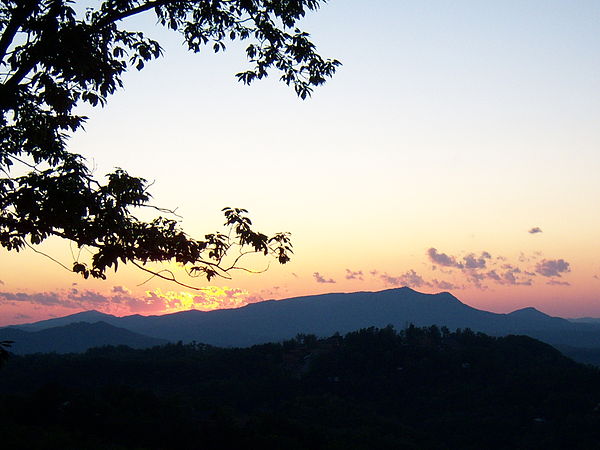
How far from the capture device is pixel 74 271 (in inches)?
541

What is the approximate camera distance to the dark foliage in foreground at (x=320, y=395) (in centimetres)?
5338

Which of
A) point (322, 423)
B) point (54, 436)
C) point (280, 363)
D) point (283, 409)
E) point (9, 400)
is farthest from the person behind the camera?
point (280, 363)

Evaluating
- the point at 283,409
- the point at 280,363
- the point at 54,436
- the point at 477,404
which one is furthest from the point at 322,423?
the point at 54,436

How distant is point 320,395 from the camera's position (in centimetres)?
11475

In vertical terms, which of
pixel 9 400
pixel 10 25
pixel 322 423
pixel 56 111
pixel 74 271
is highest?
pixel 10 25

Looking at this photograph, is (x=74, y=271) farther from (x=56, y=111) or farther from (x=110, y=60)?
(x=110, y=60)

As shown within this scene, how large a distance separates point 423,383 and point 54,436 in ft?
296

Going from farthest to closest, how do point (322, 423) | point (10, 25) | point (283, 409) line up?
point (283, 409), point (322, 423), point (10, 25)

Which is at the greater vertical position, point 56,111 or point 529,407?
point 56,111

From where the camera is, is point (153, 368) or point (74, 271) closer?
point (74, 271)

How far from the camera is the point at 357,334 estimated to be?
143 m

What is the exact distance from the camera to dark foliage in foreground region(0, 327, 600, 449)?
53.4 meters

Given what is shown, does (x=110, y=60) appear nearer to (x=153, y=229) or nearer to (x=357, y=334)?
(x=153, y=229)

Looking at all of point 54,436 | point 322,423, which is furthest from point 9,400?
point 322,423
